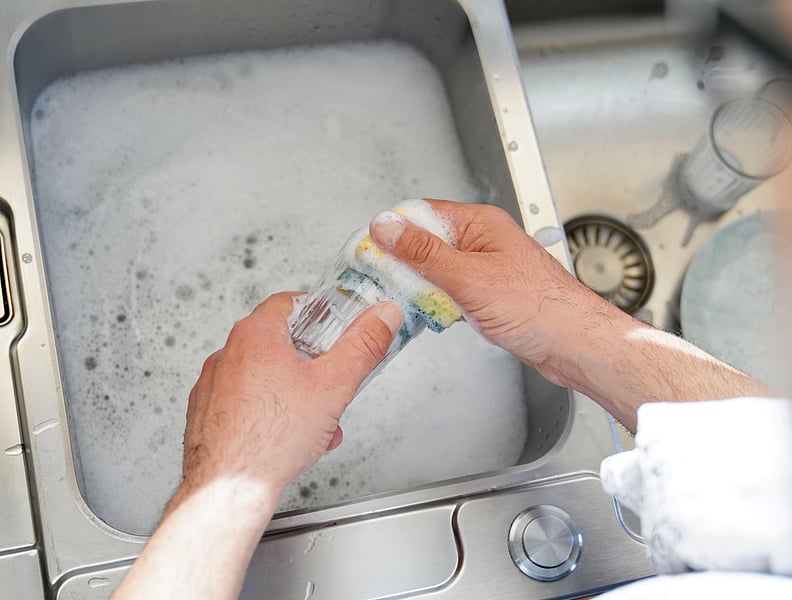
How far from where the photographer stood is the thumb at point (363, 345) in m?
0.58

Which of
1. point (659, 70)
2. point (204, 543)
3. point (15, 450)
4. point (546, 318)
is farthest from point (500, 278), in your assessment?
point (659, 70)

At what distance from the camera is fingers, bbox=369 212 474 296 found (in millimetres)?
614

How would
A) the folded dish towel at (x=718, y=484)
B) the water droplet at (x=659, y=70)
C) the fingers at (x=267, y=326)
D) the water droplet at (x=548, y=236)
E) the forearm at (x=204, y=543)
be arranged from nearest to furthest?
the folded dish towel at (x=718, y=484), the forearm at (x=204, y=543), the fingers at (x=267, y=326), the water droplet at (x=548, y=236), the water droplet at (x=659, y=70)

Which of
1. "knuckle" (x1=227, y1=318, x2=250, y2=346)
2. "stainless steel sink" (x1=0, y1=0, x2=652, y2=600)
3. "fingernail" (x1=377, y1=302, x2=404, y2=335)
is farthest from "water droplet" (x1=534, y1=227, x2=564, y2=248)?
"knuckle" (x1=227, y1=318, x2=250, y2=346)

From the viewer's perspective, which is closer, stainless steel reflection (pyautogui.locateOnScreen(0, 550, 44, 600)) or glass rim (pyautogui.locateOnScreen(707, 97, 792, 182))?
stainless steel reflection (pyautogui.locateOnScreen(0, 550, 44, 600))

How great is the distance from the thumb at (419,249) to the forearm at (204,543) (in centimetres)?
22

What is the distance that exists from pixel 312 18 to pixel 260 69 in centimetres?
9

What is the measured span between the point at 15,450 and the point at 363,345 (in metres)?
0.32

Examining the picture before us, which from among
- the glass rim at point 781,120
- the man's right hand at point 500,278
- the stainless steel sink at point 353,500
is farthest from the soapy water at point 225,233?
the glass rim at point 781,120

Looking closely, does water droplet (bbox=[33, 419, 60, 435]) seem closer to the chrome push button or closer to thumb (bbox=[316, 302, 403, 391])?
thumb (bbox=[316, 302, 403, 391])

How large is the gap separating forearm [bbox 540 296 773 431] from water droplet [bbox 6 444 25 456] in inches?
18.8

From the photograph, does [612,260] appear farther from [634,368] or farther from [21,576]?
[21,576]

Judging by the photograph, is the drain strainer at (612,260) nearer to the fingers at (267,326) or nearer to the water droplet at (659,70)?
the water droplet at (659,70)

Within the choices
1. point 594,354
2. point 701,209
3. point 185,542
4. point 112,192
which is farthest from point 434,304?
point 701,209
